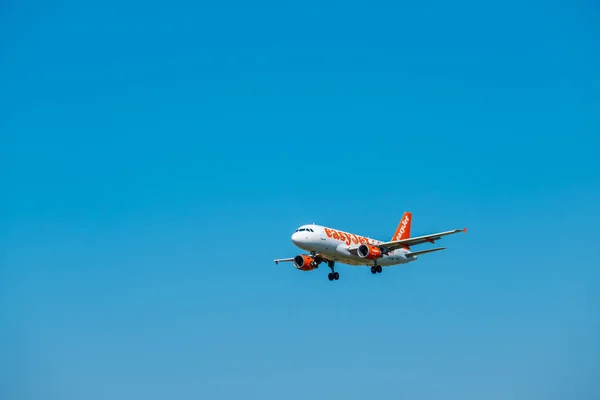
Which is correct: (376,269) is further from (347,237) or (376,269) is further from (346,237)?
(346,237)

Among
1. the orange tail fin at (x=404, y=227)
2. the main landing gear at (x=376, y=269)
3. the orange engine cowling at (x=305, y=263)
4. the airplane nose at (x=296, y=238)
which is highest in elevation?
the orange tail fin at (x=404, y=227)

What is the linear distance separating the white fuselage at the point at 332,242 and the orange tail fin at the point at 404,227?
12774 mm

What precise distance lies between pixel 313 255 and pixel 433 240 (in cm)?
1352

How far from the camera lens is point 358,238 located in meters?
81.6

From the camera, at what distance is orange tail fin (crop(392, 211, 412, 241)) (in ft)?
317

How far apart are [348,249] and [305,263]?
6038mm

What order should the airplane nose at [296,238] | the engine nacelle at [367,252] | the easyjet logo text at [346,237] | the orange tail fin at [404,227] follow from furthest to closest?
the orange tail fin at [404,227] → the engine nacelle at [367,252] → the easyjet logo text at [346,237] → the airplane nose at [296,238]

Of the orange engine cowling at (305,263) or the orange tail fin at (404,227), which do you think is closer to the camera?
Result: the orange engine cowling at (305,263)

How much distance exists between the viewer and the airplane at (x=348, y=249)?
250 feet

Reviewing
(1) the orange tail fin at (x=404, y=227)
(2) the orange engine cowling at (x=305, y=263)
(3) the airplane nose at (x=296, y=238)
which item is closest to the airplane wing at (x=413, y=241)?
(2) the orange engine cowling at (x=305, y=263)

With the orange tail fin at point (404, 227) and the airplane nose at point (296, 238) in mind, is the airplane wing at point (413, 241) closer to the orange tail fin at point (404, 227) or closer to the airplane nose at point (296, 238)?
the airplane nose at point (296, 238)

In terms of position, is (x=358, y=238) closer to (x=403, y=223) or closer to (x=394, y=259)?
(x=394, y=259)

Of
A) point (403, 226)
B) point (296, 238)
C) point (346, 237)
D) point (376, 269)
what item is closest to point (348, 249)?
point (346, 237)

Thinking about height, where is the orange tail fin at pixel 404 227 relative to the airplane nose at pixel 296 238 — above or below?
above
